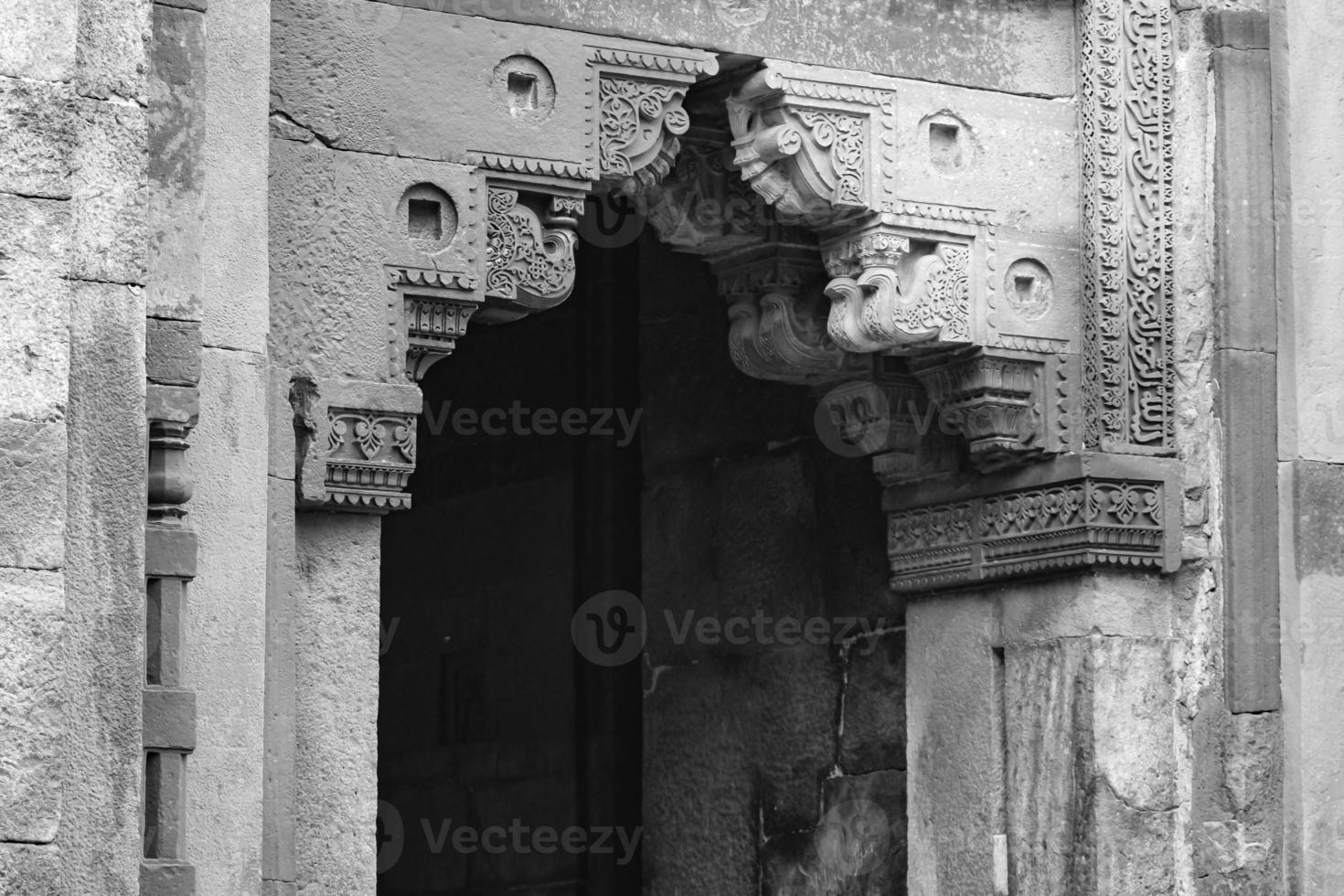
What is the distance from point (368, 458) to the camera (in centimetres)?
497

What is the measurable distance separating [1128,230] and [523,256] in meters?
1.54

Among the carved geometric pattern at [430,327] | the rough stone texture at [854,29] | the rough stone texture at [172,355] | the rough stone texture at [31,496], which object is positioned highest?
Result: the rough stone texture at [854,29]

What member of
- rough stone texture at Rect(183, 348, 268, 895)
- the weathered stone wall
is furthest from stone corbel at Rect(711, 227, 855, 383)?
the weathered stone wall

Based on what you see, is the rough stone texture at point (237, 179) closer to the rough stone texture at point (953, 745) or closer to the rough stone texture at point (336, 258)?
the rough stone texture at point (336, 258)

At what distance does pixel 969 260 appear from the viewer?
576 centimetres

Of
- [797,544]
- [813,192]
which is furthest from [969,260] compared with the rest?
[797,544]

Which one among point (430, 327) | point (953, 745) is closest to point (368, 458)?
point (430, 327)

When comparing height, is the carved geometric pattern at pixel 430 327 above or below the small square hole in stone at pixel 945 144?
below

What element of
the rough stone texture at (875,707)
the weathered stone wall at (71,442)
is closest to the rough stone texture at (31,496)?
the weathered stone wall at (71,442)

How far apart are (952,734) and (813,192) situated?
140 centimetres

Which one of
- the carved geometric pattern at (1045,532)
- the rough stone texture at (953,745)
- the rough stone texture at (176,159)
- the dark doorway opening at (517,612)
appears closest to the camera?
the rough stone texture at (176,159)

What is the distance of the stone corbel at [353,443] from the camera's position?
492 centimetres

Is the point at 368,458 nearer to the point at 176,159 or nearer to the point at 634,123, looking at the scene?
the point at 176,159

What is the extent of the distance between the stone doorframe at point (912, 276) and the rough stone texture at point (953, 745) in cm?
2
